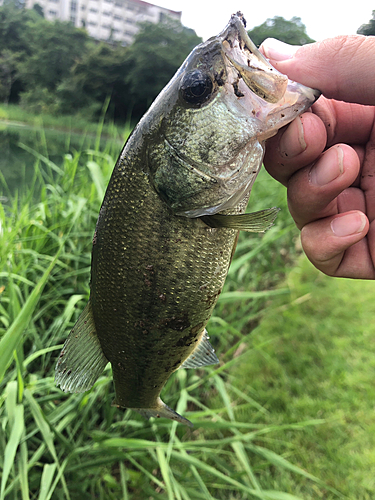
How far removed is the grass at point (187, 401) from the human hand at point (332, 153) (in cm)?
58

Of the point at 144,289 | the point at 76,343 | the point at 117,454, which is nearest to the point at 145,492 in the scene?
the point at 117,454

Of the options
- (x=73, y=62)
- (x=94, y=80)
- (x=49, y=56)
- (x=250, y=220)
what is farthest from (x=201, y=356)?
(x=49, y=56)

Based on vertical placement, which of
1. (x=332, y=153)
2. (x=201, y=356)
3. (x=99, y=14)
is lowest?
(x=99, y=14)

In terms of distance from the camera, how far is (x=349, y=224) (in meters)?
1.20

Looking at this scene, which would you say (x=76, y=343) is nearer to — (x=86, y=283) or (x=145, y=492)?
(x=145, y=492)

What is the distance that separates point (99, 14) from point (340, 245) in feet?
157

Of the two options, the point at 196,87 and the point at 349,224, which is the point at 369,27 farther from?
the point at 196,87

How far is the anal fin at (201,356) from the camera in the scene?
1.00 m

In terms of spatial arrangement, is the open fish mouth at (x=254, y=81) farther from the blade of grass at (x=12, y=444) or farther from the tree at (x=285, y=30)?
the tree at (x=285, y=30)

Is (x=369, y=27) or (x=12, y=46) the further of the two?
(x=12, y=46)

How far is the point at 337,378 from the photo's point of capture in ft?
7.61

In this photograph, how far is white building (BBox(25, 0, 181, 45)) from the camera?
35406mm

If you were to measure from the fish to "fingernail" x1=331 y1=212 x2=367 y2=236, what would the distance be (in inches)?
20.9

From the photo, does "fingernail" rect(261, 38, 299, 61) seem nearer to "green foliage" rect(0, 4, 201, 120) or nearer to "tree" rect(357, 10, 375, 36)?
"tree" rect(357, 10, 375, 36)
